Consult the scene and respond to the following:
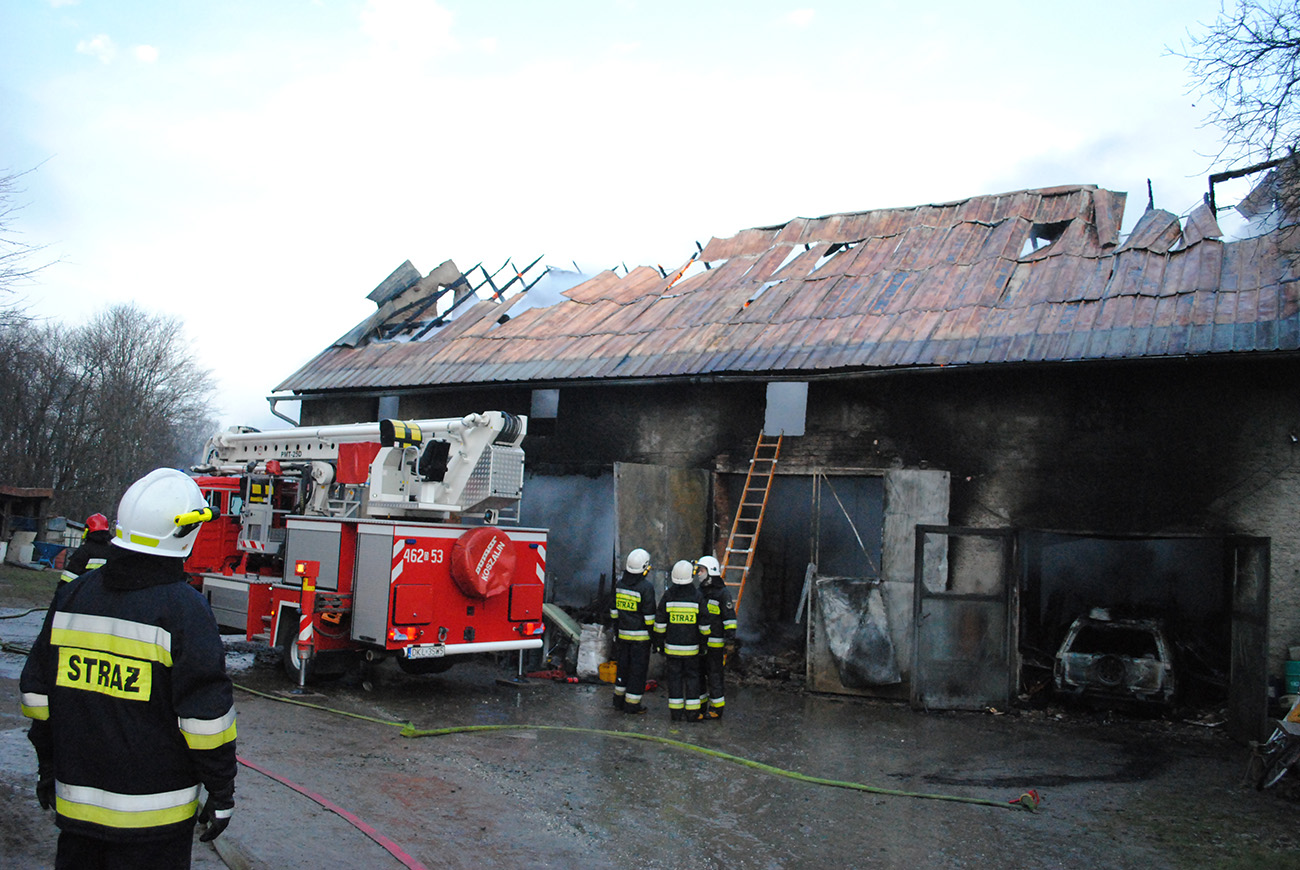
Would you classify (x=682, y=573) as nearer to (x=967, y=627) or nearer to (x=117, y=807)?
(x=967, y=627)

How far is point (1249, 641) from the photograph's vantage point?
9.58 meters

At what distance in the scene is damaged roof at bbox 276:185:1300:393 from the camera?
35.1ft

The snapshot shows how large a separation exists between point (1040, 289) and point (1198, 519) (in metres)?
3.53

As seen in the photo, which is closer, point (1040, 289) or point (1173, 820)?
point (1173, 820)

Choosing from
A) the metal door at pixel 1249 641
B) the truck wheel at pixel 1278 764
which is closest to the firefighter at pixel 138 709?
the truck wheel at pixel 1278 764

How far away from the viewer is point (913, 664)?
10.8 meters

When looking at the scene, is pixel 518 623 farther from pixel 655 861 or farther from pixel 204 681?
pixel 204 681

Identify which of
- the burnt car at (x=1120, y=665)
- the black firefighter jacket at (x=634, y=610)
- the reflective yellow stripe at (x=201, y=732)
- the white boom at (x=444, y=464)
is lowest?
the burnt car at (x=1120, y=665)

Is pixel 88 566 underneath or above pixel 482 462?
underneath

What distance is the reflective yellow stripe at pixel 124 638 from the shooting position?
302cm

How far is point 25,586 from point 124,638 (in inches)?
789

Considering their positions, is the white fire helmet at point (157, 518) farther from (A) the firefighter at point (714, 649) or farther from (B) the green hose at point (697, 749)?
(A) the firefighter at point (714, 649)

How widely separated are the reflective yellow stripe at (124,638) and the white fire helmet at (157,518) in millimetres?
243

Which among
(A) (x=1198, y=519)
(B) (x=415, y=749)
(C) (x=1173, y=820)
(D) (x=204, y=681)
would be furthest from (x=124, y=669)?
(A) (x=1198, y=519)
